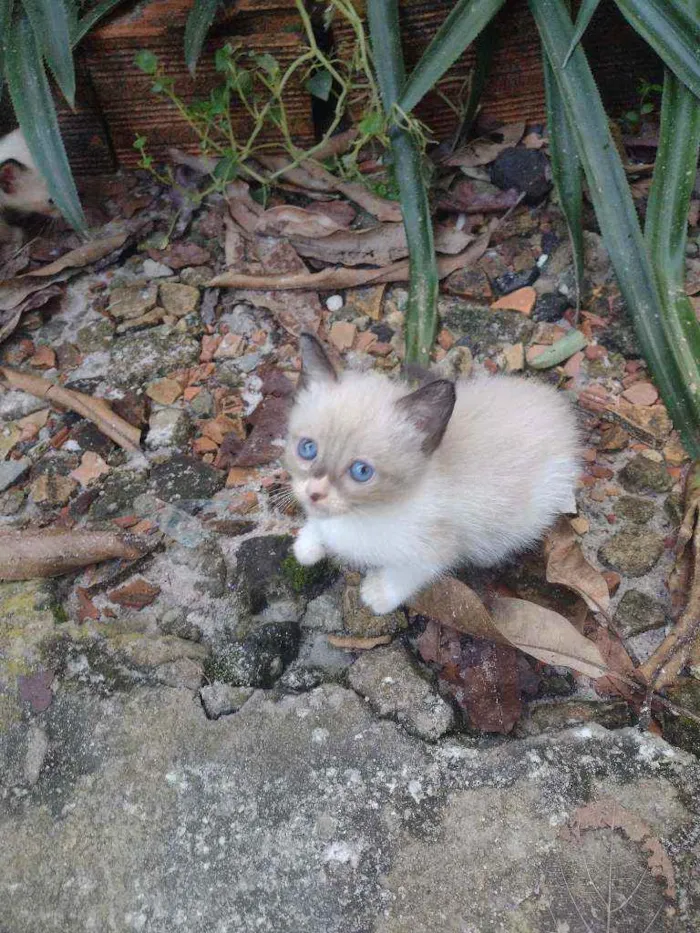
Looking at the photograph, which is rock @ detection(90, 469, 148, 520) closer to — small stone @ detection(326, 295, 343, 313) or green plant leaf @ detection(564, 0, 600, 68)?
small stone @ detection(326, 295, 343, 313)

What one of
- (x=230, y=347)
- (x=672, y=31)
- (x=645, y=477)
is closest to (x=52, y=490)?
(x=230, y=347)

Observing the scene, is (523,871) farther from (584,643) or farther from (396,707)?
(584,643)

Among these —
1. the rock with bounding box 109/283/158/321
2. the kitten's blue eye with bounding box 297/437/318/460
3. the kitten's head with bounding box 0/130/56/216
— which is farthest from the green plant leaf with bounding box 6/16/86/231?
the kitten's blue eye with bounding box 297/437/318/460

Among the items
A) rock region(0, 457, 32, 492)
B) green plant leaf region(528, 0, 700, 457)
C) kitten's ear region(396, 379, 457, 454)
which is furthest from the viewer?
rock region(0, 457, 32, 492)

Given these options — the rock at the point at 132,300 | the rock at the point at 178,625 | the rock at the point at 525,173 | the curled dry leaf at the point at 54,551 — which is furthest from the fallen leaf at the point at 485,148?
the rock at the point at 178,625

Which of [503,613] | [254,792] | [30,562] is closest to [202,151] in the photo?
[30,562]

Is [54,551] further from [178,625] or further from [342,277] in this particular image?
[342,277]
